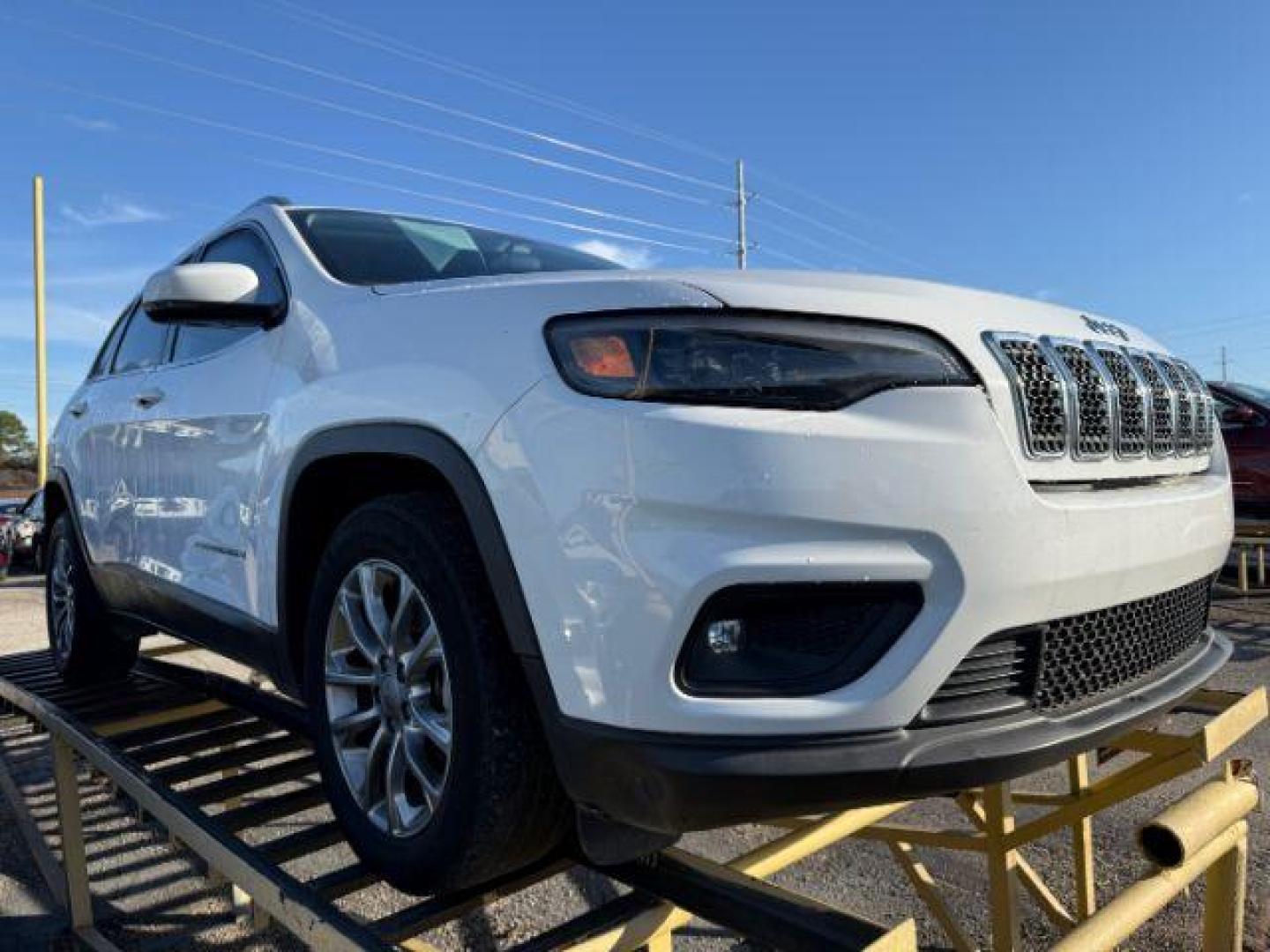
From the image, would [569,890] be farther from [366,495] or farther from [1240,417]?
[1240,417]

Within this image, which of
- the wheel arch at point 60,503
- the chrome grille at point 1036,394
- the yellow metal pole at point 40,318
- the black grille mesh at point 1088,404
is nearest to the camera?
the chrome grille at point 1036,394

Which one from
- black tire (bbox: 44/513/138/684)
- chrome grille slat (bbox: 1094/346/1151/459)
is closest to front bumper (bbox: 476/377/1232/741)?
chrome grille slat (bbox: 1094/346/1151/459)

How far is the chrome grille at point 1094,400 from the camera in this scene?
5.28 ft

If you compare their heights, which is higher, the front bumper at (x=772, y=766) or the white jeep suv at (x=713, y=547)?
the white jeep suv at (x=713, y=547)

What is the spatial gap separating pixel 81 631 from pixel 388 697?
8.86 feet

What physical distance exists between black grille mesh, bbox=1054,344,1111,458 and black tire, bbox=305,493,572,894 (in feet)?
3.49

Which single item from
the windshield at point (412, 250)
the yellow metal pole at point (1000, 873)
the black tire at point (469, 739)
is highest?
the windshield at point (412, 250)

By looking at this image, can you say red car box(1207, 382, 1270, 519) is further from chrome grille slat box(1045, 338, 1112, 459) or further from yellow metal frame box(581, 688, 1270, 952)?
chrome grille slat box(1045, 338, 1112, 459)

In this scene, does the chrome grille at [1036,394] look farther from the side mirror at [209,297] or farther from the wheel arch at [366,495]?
the side mirror at [209,297]

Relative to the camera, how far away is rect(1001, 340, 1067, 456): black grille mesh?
5.23ft

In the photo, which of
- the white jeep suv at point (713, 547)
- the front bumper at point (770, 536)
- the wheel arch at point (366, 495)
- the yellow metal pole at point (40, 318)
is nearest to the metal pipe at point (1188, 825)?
the white jeep suv at point (713, 547)

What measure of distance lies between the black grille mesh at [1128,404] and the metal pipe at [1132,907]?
802 mm

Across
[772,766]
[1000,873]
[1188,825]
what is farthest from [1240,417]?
[772,766]

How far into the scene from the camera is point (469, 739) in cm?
167
